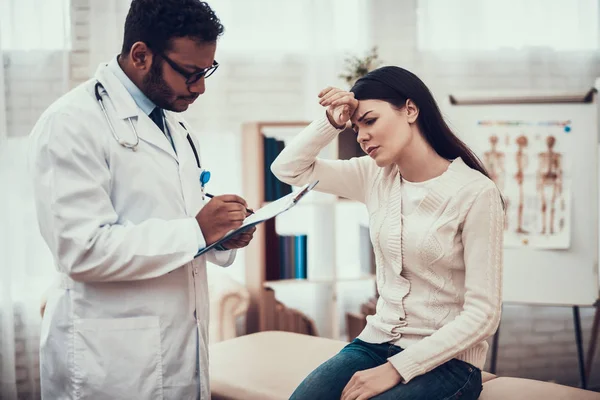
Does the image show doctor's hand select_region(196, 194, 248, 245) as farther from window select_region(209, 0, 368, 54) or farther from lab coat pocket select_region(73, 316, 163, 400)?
window select_region(209, 0, 368, 54)

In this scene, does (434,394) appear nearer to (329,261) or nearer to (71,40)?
(329,261)

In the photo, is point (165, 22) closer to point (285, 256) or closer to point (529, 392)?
point (529, 392)

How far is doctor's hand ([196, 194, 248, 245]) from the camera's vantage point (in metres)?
1.46

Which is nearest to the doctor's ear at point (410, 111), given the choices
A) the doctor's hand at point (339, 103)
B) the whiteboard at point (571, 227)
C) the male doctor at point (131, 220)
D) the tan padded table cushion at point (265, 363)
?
the doctor's hand at point (339, 103)

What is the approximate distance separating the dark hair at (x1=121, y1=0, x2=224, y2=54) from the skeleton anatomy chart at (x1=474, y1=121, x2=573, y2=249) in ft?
6.77

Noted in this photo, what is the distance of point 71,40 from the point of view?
3.23 meters

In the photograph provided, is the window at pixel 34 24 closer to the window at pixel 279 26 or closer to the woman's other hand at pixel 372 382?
the window at pixel 279 26

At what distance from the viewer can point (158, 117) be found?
1655 mm

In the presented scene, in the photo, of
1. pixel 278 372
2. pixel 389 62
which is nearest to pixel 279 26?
pixel 389 62

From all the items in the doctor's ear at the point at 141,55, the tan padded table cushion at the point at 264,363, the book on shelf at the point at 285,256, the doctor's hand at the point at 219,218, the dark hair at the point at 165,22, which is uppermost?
the dark hair at the point at 165,22

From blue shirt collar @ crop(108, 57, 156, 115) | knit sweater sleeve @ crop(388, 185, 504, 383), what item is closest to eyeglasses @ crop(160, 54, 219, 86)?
blue shirt collar @ crop(108, 57, 156, 115)

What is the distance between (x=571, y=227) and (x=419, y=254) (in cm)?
196

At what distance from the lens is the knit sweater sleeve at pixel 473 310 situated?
59.7 inches

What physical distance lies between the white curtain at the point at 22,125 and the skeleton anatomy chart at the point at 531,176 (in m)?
2.07
